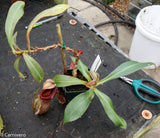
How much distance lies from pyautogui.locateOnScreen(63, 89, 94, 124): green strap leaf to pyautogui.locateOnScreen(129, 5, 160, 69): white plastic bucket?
2.82 feet

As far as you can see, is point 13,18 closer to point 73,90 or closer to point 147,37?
point 73,90

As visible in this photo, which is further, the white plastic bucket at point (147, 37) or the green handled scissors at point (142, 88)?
the white plastic bucket at point (147, 37)

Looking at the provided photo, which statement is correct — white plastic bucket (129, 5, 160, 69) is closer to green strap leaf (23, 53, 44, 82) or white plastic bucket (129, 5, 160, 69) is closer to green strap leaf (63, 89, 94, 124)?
green strap leaf (63, 89, 94, 124)

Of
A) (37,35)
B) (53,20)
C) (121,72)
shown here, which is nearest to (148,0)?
(53,20)

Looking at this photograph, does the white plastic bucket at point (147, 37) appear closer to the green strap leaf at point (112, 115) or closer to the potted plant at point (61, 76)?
the potted plant at point (61, 76)

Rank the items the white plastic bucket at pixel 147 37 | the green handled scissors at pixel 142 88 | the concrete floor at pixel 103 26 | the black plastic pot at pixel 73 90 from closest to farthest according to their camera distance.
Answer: the black plastic pot at pixel 73 90
the green handled scissors at pixel 142 88
the white plastic bucket at pixel 147 37
the concrete floor at pixel 103 26

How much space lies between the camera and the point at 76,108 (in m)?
0.58

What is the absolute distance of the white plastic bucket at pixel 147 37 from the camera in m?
1.25

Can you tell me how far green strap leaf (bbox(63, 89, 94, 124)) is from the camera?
0.57 meters

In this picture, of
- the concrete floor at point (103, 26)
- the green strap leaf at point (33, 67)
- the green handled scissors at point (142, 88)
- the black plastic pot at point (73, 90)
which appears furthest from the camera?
the concrete floor at point (103, 26)

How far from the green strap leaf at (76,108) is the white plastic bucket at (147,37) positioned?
0.86 meters

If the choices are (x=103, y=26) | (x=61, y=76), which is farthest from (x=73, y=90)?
(x=103, y=26)

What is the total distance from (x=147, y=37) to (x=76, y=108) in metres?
0.93

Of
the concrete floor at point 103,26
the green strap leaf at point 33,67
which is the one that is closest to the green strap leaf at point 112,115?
the green strap leaf at point 33,67
